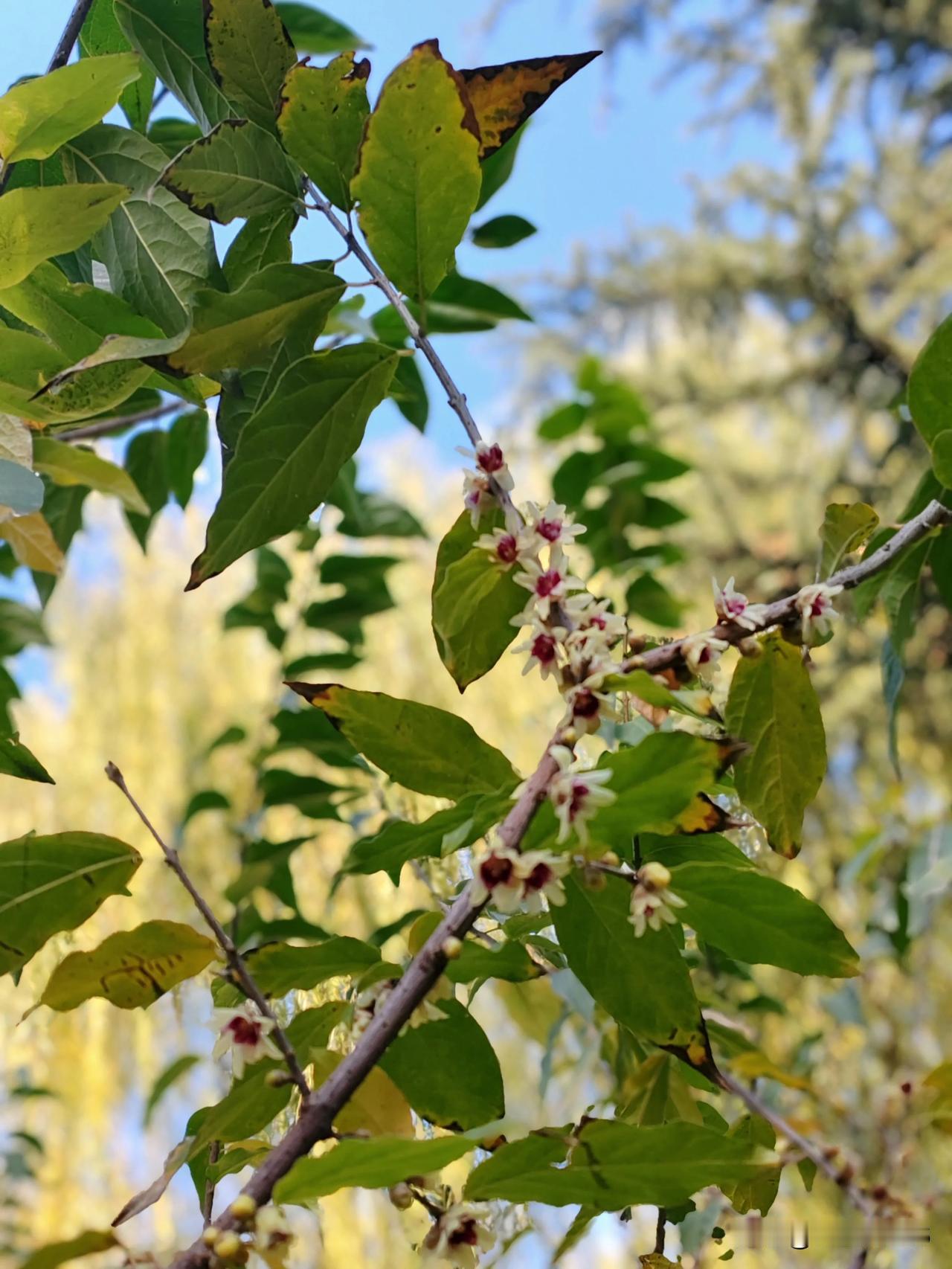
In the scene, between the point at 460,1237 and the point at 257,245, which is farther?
the point at 257,245

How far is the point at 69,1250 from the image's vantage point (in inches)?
8.3

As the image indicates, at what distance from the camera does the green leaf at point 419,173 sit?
309 mm

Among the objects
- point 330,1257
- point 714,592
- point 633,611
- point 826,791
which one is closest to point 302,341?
point 714,592

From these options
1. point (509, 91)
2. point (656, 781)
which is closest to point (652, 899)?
point (656, 781)

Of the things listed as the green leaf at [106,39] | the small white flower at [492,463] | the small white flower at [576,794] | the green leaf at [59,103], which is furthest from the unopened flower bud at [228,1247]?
the green leaf at [106,39]

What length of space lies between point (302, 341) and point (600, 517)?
0.75 meters

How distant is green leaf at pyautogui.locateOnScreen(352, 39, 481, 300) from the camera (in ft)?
1.01

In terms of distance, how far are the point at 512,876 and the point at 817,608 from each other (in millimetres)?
132

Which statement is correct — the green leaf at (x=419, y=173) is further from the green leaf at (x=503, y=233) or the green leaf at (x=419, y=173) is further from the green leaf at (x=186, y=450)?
the green leaf at (x=186, y=450)

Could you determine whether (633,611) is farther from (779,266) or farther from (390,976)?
(779,266)

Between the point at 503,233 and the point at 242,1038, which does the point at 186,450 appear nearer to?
the point at 503,233

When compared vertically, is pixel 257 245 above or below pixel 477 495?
above

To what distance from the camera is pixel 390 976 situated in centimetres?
29

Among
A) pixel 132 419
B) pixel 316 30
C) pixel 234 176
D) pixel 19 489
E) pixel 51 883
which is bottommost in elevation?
pixel 51 883
